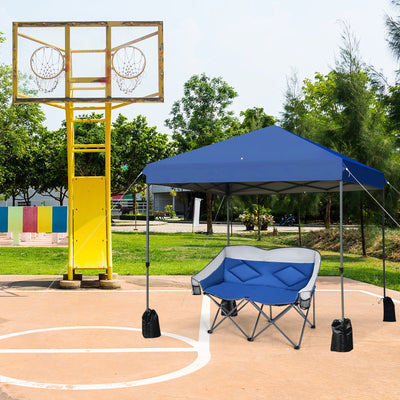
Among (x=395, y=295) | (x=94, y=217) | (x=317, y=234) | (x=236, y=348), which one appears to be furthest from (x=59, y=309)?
(x=317, y=234)

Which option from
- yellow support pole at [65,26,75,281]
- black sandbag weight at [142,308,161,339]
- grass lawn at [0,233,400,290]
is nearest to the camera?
black sandbag weight at [142,308,161,339]

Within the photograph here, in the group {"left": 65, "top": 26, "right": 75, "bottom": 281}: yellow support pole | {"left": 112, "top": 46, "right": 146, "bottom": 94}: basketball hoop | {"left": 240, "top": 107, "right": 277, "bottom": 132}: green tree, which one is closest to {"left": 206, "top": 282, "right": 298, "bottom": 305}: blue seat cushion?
{"left": 65, "top": 26, "right": 75, "bottom": 281}: yellow support pole

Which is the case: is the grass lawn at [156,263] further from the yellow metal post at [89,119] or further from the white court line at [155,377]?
the white court line at [155,377]

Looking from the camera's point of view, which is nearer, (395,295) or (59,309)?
(59,309)

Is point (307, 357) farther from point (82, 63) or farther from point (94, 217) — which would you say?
point (82, 63)

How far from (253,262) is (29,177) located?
42.6m

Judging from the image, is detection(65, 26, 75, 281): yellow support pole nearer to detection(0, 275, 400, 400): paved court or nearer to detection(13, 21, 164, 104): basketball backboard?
detection(13, 21, 164, 104): basketball backboard

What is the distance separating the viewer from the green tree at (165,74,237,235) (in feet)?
99.7

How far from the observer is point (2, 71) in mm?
29531

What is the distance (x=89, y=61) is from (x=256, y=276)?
5646 millimetres

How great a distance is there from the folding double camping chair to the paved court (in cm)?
43

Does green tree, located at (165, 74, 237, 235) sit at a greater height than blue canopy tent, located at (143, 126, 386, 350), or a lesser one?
greater

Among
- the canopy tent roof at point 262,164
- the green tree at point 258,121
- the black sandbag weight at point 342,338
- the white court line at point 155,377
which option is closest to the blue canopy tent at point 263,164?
the canopy tent roof at point 262,164

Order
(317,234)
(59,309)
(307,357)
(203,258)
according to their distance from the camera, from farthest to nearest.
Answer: (317,234), (203,258), (59,309), (307,357)
